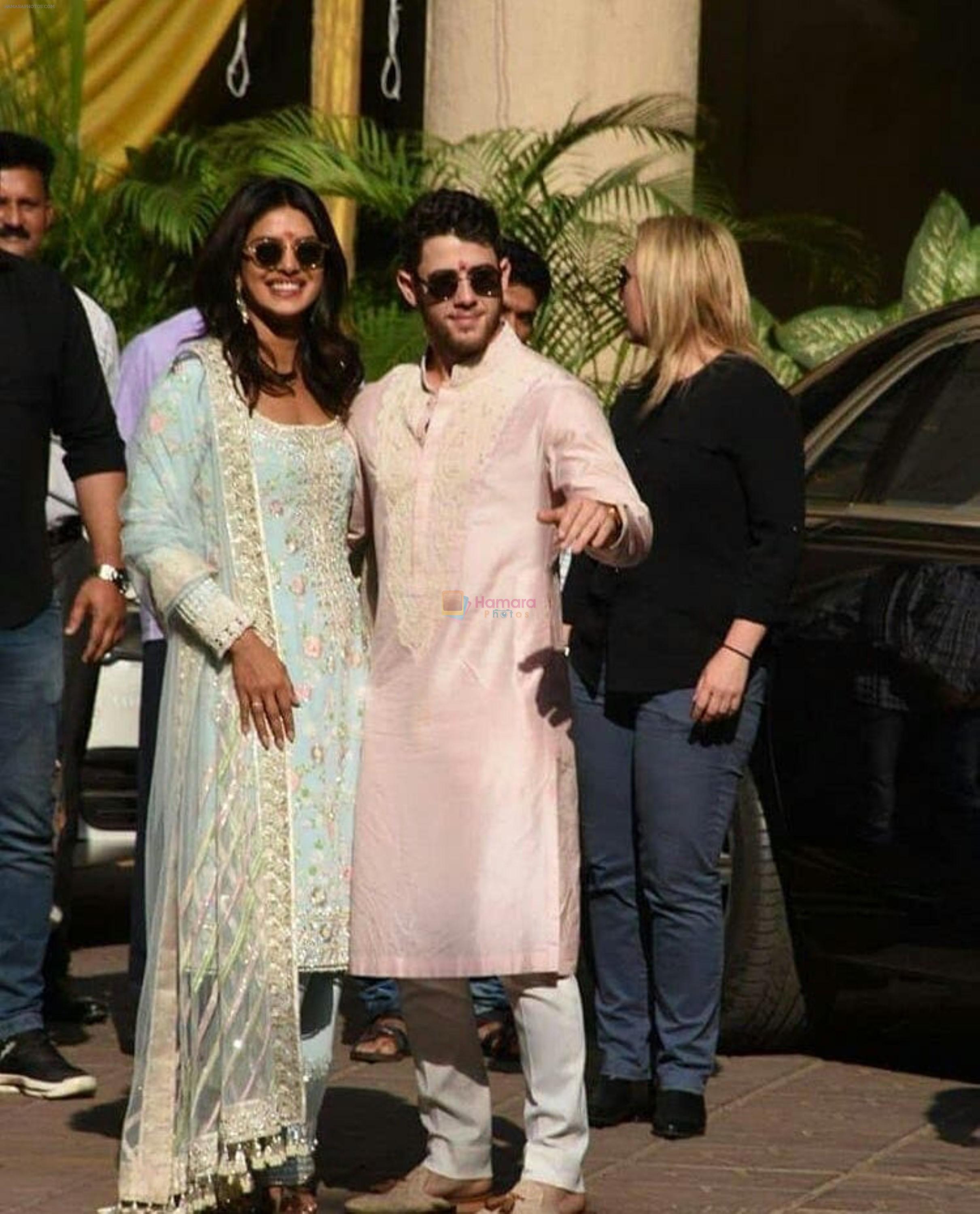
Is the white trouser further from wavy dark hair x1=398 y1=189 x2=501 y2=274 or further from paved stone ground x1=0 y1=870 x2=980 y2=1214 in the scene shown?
wavy dark hair x1=398 y1=189 x2=501 y2=274

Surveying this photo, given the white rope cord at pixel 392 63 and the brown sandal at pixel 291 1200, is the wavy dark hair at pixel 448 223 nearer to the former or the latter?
the brown sandal at pixel 291 1200

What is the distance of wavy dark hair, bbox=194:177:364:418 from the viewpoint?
6.07 m

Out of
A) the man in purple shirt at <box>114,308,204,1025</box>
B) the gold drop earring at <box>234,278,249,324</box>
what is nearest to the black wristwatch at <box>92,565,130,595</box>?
the man in purple shirt at <box>114,308,204,1025</box>

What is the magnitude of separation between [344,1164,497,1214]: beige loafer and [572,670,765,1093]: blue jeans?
34.1 inches

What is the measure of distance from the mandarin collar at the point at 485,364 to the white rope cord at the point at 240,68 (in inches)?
200

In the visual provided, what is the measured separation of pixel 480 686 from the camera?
5.90m

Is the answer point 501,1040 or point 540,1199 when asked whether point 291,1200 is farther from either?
point 501,1040

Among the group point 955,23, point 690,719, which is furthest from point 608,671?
point 955,23

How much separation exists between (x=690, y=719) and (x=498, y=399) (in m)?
1.15

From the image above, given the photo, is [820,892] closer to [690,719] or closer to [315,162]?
[690,719]

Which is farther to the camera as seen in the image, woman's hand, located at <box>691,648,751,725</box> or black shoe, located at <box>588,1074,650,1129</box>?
black shoe, located at <box>588,1074,650,1129</box>

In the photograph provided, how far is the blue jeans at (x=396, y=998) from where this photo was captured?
7730mm

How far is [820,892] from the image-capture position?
24.4 ft

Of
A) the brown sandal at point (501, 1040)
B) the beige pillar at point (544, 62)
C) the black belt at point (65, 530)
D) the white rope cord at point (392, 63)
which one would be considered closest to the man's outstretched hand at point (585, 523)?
the brown sandal at point (501, 1040)
